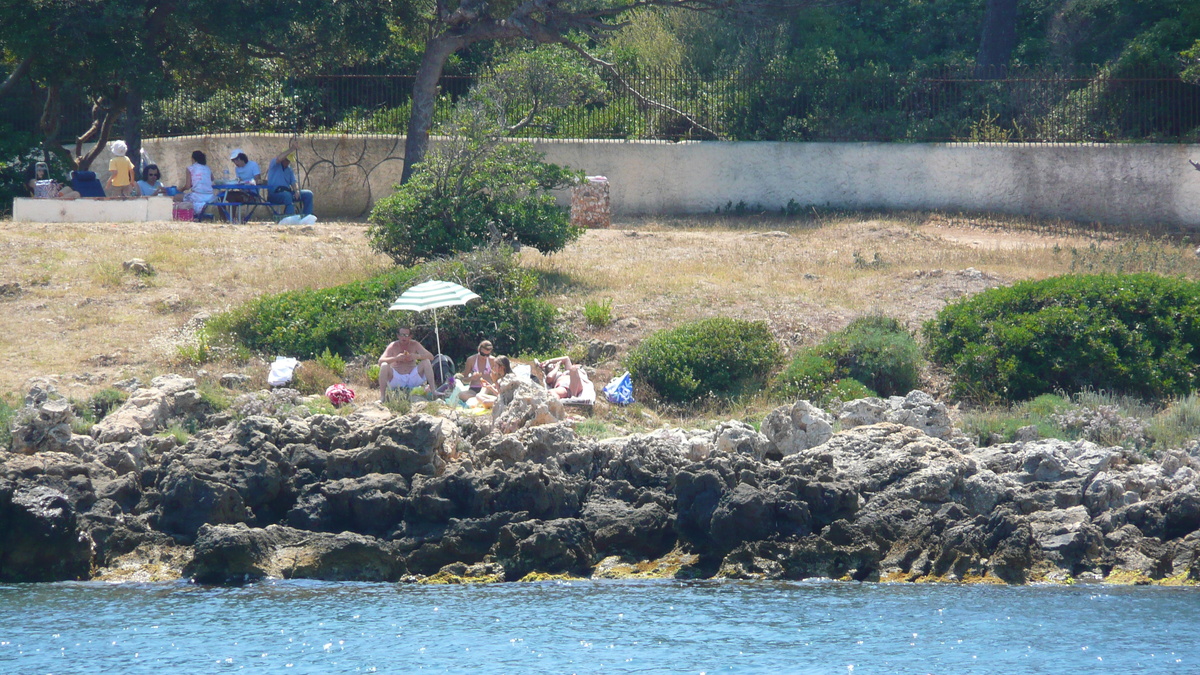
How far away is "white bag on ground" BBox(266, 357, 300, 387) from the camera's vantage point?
15.3 m

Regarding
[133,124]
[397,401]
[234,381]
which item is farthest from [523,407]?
[133,124]

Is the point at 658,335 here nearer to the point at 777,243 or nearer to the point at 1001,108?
the point at 777,243

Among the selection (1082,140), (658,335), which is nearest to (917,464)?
(658,335)

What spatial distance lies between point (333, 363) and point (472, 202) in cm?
374

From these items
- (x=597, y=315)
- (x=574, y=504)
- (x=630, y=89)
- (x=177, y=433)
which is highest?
(x=630, y=89)

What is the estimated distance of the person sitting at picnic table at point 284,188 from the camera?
22.4 m

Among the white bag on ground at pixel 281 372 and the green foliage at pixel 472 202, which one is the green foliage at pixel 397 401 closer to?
the white bag on ground at pixel 281 372

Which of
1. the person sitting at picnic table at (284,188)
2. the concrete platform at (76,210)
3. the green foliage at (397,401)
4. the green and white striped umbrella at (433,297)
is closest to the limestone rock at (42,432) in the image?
the green foliage at (397,401)

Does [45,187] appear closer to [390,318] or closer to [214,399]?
[390,318]

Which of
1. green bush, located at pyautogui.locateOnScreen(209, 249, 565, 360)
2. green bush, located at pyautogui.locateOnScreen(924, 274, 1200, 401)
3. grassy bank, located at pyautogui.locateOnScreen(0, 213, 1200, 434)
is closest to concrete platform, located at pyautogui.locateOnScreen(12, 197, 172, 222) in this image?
grassy bank, located at pyautogui.locateOnScreen(0, 213, 1200, 434)

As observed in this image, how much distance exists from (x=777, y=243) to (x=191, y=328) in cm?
914

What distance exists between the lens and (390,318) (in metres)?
16.3

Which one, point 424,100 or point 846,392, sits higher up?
point 424,100

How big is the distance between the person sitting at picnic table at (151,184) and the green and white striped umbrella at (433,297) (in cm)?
909
